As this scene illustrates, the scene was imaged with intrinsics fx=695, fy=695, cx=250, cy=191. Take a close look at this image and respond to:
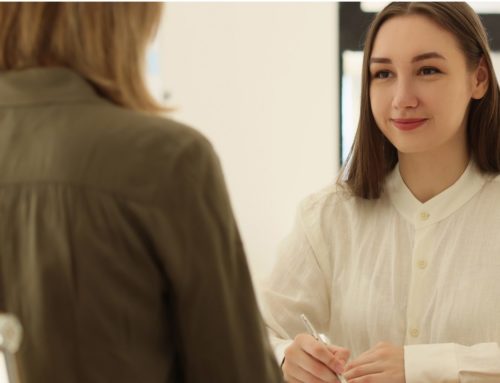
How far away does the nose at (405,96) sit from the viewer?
1.40m

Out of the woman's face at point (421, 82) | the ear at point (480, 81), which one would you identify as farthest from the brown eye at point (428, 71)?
the ear at point (480, 81)

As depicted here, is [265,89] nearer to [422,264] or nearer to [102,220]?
[422,264]

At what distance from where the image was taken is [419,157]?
1.52 meters

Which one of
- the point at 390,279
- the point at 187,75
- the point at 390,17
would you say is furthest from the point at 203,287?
the point at 187,75

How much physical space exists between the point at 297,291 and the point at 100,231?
0.91 m

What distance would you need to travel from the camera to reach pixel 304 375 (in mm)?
1313

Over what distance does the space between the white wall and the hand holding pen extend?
6.52 feet

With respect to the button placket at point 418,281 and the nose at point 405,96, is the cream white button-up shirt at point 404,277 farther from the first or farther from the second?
the nose at point 405,96

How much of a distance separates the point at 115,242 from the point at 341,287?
912 mm

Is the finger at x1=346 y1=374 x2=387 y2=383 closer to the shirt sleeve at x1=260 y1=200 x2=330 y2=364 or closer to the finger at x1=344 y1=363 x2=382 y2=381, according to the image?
the finger at x1=344 y1=363 x2=382 y2=381

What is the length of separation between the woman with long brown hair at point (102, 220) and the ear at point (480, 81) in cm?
94

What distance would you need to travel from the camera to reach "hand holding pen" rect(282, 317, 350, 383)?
1.28 meters

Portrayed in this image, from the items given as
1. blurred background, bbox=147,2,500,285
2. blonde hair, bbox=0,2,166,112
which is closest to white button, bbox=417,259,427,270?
blonde hair, bbox=0,2,166,112

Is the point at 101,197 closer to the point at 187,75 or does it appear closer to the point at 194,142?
the point at 194,142
